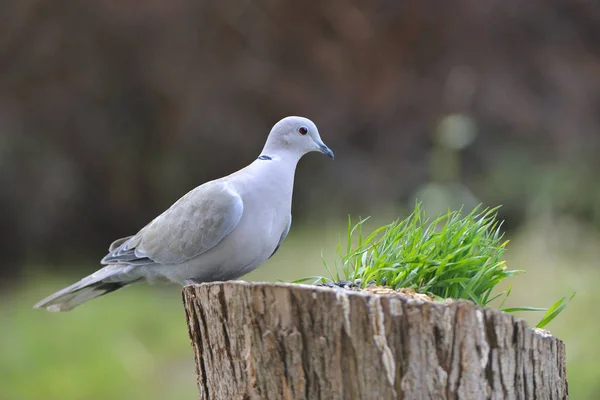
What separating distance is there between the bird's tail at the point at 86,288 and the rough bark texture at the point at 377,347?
3.87ft

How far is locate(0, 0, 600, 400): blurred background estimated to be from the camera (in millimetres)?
7117

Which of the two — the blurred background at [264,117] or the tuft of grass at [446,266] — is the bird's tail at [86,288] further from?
the blurred background at [264,117]

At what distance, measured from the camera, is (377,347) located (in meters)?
1.94

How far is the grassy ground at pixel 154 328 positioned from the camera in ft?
18.2

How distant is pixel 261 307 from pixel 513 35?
7.39 meters

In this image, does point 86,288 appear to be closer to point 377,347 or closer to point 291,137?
point 291,137

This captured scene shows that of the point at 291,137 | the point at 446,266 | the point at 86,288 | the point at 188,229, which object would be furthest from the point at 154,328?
the point at 446,266

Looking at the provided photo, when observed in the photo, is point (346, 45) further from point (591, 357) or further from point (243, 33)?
point (591, 357)

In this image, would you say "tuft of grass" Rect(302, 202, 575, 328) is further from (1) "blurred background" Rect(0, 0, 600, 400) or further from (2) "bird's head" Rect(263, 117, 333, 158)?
(1) "blurred background" Rect(0, 0, 600, 400)

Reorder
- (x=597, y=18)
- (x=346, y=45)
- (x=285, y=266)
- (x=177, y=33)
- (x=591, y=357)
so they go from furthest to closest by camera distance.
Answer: (x=597, y=18)
(x=346, y=45)
(x=177, y=33)
(x=285, y=266)
(x=591, y=357)

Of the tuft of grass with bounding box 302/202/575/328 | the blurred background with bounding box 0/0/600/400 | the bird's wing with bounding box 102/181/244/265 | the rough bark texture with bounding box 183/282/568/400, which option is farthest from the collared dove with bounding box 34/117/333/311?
the blurred background with bounding box 0/0/600/400

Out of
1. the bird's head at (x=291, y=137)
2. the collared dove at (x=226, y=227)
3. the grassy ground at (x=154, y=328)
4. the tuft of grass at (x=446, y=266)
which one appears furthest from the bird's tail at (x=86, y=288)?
the grassy ground at (x=154, y=328)

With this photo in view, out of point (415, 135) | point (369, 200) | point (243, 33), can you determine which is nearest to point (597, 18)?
point (415, 135)

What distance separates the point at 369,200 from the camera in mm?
7770
